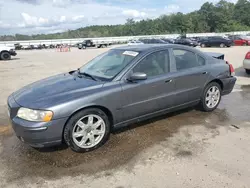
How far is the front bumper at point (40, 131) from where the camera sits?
331 centimetres

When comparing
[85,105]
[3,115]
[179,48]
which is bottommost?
[3,115]

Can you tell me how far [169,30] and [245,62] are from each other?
91.7m

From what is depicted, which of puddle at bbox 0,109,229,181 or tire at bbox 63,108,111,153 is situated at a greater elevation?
tire at bbox 63,108,111,153

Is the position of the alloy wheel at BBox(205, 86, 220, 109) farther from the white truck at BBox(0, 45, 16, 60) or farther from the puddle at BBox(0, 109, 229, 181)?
the white truck at BBox(0, 45, 16, 60)

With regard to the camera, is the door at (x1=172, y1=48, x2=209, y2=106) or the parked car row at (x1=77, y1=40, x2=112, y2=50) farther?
the parked car row at (x1=77, y1=40, x2=112, y2=50)

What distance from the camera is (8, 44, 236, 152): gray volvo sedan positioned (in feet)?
11.2

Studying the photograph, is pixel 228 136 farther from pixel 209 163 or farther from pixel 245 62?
pixel 245 62

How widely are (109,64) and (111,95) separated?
873mm

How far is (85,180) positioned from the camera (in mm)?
3047

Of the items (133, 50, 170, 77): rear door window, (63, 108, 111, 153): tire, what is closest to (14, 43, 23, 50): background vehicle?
(133, 50, 170, 77): rear door window

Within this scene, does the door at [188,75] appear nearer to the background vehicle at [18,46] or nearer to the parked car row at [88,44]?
the parked car row at [88,44]

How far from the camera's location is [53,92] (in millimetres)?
3701

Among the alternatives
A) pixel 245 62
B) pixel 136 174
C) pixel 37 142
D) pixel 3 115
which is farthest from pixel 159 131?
pixel 245 62

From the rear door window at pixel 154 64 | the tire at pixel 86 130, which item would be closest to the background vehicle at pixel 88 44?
the rear door window at pixel 154 64
